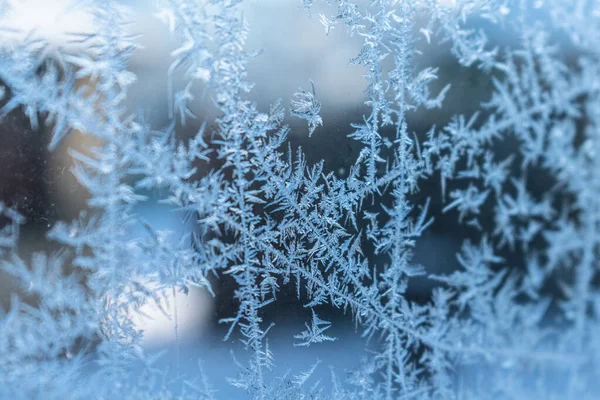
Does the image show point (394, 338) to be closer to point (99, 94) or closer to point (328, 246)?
point (328, 246)

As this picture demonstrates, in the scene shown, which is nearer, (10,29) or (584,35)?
(584,35)

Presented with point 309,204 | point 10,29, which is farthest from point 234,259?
point 10,29

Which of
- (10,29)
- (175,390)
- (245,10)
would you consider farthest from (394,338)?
(10,29)

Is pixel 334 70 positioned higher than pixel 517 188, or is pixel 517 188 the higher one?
pixel 334 70

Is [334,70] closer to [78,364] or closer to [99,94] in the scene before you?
[99,94]

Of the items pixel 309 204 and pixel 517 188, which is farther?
pixel 309 204

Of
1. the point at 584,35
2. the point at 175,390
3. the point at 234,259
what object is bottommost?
the point at 175,390
